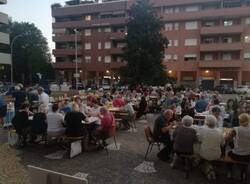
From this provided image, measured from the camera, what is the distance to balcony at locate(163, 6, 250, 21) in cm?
4047

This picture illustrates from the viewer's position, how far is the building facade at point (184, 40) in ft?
135

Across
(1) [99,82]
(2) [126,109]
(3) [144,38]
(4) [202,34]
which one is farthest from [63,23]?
(2) [126,109]

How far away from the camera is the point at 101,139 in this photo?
8.30 meters

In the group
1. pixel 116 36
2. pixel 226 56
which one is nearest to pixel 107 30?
pixel 116 36

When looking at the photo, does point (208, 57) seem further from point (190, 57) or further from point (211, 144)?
point (211, 144)

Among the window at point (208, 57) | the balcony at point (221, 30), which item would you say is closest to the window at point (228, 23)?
the balcony at point (221, 30)

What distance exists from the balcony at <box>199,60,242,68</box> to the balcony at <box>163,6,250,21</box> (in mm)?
7217

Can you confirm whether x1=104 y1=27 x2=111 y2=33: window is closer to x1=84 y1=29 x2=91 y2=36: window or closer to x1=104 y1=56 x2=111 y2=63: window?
x1=84 y1=29 x2=91 y2=36: window

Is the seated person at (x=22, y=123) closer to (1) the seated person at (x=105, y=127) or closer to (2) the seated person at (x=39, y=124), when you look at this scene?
(2) the seated person at (x=39, y=124)

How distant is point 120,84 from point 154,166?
78.5 ft

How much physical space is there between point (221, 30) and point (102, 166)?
39.2 m

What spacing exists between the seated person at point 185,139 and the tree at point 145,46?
22.3 meters

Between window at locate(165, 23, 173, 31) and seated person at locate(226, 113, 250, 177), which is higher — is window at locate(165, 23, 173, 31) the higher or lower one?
the higher one

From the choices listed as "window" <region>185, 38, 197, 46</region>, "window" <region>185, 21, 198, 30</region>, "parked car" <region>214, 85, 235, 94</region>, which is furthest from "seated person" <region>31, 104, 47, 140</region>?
"window" <region>185, 21, 198, 30</region>
